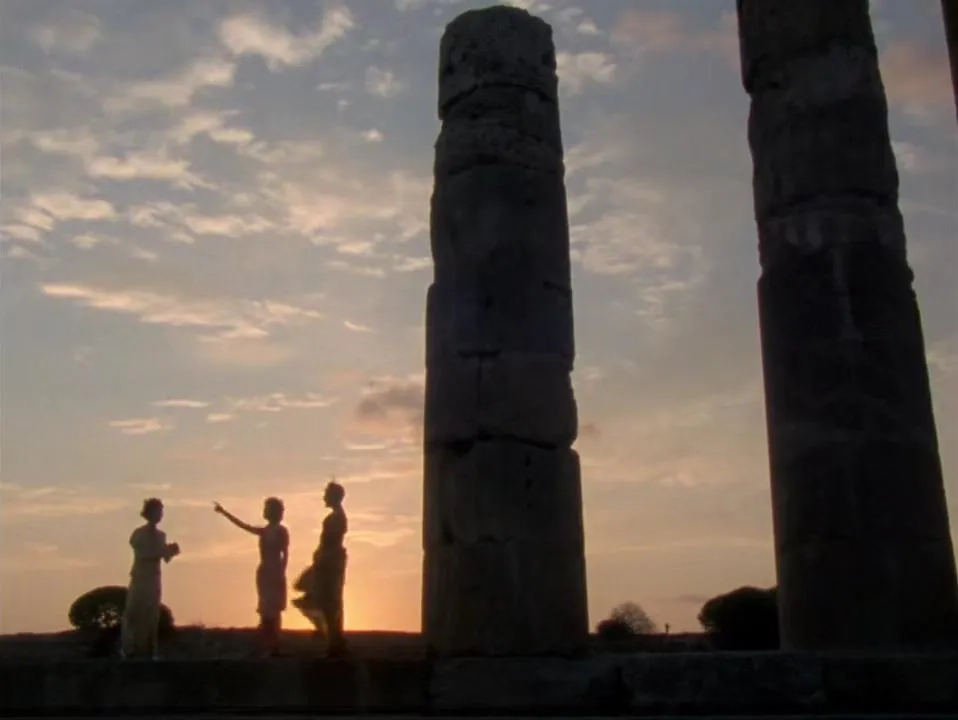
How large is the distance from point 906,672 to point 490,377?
13.5ft

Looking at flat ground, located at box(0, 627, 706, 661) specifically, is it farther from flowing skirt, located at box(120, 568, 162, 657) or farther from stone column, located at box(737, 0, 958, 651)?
stone column, located at box(737, 0, 958, 651)

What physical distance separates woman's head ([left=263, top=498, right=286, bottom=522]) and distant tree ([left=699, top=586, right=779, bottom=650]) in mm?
16034

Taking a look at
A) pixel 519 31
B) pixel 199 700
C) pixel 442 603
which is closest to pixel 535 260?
pixel 519 31

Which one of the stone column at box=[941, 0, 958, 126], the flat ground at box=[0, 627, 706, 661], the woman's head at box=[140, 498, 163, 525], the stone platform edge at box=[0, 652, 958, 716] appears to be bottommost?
the stone platform edge at box=[0, 652, 958, 716]

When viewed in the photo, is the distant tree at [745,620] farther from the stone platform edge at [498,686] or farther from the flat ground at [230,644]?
the stone platform edge at [498,686]

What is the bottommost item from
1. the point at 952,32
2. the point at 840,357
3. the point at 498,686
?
the point at 498,686

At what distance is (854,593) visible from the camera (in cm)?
1013

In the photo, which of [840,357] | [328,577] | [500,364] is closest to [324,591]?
[328,577]

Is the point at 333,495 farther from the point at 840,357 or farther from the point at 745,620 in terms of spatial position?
the point at 745,620

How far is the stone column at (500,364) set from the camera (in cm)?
991

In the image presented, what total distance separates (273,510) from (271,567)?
636mm

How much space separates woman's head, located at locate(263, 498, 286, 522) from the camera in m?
13.2

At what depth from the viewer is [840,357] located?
1066cm

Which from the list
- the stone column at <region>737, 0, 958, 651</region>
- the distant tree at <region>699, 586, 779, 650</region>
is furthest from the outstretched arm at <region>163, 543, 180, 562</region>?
the distant tree at <region>699, 586, 779, 650</region>
